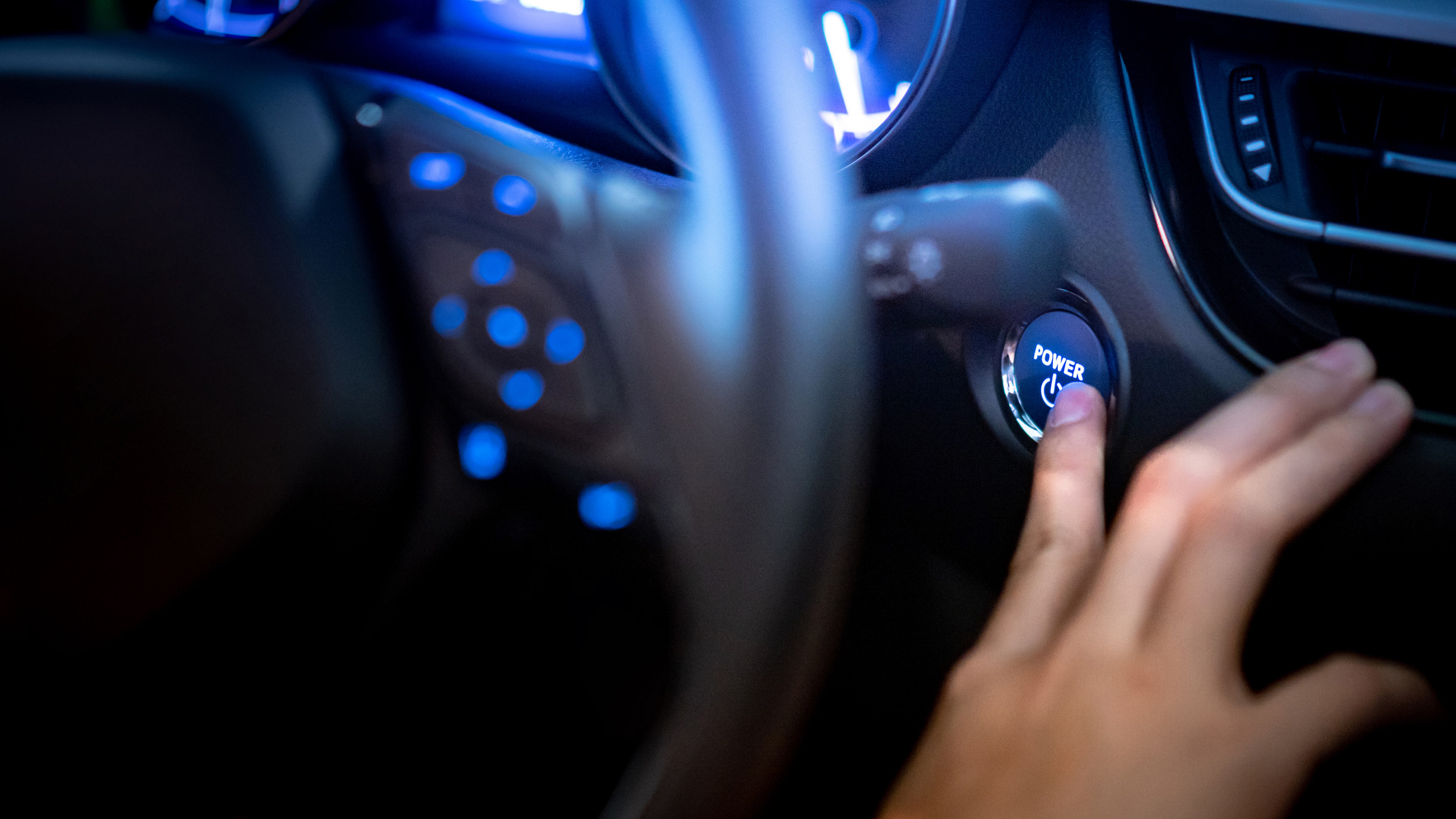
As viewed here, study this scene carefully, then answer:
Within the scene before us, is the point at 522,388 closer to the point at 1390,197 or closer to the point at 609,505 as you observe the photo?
the point at 609,505

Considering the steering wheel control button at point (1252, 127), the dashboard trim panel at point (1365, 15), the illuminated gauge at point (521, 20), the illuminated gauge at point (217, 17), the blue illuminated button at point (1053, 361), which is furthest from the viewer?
the illuminated gauge at point (217, 17)

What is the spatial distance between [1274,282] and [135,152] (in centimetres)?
86

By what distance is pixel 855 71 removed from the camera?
1087 millimetres

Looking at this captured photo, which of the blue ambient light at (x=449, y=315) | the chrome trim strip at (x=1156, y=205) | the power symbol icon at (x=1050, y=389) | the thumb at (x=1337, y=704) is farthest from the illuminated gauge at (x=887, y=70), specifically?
the thumb at (x=1337, y=704)

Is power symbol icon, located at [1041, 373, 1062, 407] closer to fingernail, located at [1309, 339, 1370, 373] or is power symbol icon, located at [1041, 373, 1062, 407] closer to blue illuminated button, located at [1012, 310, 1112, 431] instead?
blue illuminated button, located at [1012, 310, 1112, 431]

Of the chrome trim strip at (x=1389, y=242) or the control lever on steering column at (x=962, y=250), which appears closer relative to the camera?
the control lever on steering column at (x=962, y=250)

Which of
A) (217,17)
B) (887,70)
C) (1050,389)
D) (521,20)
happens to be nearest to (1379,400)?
(1050,389)

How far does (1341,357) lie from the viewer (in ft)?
2.58

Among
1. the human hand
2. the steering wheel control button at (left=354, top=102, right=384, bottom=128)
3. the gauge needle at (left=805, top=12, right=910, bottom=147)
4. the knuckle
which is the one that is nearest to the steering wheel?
the steering wheel control button at (left=354, top=102, right=384, bottom=128)

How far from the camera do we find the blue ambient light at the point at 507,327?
63 cm

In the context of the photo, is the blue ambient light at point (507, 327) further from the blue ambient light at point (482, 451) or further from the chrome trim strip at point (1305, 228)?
the chrome trim strip at point (1305, 228)

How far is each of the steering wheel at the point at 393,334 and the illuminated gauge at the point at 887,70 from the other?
205 mm

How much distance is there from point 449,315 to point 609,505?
0.15 meters

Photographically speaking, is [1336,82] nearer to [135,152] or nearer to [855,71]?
[855,71]
